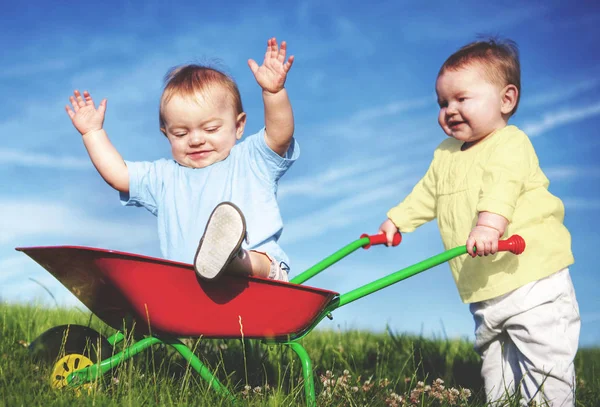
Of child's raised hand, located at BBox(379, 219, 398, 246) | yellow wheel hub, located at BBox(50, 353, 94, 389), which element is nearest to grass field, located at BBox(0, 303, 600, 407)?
yellow wheel hub, located at BBox(50, 353, 94, 389)

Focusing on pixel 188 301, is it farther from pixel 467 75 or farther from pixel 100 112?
pixel 467 75

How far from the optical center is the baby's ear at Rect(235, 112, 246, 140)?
334cm

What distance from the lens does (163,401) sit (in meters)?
2.45

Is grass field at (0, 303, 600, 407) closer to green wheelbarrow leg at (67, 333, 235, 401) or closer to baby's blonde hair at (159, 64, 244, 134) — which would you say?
green wheelbarrow leg at (67, 333, 235, 401)

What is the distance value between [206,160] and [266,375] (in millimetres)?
1092

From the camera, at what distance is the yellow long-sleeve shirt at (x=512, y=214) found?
9.92 feet

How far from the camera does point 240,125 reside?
11.0 feet

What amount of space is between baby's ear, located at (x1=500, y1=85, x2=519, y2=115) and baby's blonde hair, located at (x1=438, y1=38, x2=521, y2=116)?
2cm

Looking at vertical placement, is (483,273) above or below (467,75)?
below

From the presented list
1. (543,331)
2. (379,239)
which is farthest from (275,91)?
(543,331)

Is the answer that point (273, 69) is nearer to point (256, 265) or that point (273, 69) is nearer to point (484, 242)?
point (256, 265)

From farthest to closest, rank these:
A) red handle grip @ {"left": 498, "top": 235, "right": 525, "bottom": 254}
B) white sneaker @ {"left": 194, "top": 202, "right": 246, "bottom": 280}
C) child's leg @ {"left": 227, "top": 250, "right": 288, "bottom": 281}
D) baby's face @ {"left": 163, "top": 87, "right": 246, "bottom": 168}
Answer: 1. baby's face @ {"left": 163, "top": 87, "right": 246, "bottom": 168}
2. red handle grip @ {"left": 498, "top": 235, "right": 525, "bottom": 254}
3. child's leg @ {"left": 227, "top": 250, "right": 288, "bottom": 281}
4. white sneaker @ {"left": 194, "top": 202, "right": 246, "bottom": 280}

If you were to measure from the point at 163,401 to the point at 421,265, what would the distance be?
1178 mm

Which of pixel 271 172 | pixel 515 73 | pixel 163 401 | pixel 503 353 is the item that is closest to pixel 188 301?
pixel 163 401
